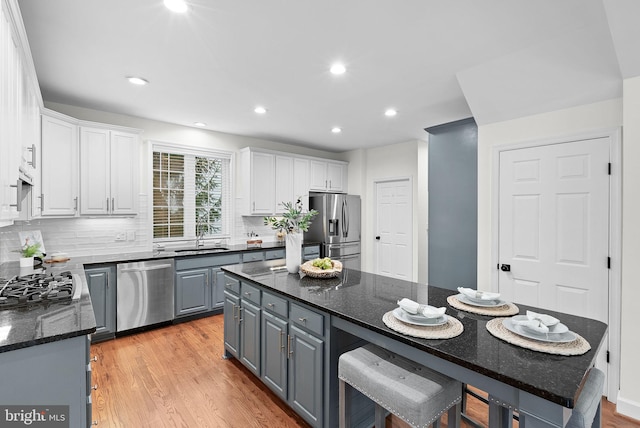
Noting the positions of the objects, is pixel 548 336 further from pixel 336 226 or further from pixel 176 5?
pixel 336 226

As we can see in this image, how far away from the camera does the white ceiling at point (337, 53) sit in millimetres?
1950

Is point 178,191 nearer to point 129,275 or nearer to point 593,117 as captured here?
point 129,275

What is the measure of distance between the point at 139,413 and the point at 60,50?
9.10ft

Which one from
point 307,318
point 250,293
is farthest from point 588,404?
point 250,293

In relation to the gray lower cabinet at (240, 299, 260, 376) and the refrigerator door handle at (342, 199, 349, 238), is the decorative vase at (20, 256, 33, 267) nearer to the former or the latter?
the gray lower cabinet at (240, 299, 260, 376)

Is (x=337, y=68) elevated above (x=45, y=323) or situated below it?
above

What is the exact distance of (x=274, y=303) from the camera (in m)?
2.29

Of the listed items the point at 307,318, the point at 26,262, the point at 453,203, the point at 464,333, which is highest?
the point at 453,203

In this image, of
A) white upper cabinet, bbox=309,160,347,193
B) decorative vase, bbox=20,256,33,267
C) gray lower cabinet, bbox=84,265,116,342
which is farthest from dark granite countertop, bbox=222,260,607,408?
white upper cabinet, bbox=309,160,347,193

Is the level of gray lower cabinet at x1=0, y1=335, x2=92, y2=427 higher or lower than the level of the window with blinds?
lower

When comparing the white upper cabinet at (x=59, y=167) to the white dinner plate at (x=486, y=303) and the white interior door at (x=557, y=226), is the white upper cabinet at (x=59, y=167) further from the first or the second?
the white interior door at (x=557, y=226)

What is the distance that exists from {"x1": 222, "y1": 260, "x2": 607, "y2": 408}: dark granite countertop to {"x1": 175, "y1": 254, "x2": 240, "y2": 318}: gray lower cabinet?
1753mm

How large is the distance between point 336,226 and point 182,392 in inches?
148

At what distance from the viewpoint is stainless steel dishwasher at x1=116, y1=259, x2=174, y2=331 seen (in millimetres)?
3531
